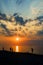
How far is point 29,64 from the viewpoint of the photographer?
107 feet

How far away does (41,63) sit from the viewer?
1316 inches

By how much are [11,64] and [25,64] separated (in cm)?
230

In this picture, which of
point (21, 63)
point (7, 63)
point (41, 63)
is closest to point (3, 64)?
point (7, 63)

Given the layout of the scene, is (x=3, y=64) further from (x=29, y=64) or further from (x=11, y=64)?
(x=29, y=64)

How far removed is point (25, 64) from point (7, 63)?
2920mm

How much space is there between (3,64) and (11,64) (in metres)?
1.29

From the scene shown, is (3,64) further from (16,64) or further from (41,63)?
(41,63)

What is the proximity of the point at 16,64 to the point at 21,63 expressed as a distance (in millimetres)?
1281

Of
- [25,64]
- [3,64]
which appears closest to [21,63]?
[25,64]

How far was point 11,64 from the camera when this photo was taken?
3192 cm

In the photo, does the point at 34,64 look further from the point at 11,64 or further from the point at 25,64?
the point at 11,64

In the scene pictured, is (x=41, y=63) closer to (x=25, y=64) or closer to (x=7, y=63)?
(x=25, y=64)

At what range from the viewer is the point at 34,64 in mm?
32500

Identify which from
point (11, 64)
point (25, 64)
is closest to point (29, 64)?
point (25, 64)
